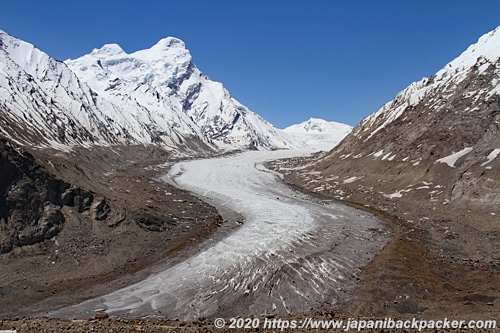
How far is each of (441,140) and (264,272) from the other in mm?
40039

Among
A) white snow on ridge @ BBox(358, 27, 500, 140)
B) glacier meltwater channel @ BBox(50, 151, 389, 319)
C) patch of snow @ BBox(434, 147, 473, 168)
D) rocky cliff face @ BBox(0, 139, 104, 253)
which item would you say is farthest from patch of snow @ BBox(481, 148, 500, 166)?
rocky cliff face @ BBox(0, 139, 104, 253)

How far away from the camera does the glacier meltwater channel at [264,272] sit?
729 inches

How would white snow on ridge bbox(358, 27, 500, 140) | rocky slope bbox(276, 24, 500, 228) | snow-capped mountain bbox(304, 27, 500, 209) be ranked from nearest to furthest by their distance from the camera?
1. rocky slope bbox(276, 24, 500, 228)
2. snow-capped mountain bbox(304, 27, 500, 209)
3. white snow on ridge bbox(358, 27, 500, 140)

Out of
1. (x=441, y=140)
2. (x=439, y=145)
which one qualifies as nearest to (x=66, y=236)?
(x=439, y=145)

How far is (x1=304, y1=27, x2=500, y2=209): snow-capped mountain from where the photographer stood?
129ft

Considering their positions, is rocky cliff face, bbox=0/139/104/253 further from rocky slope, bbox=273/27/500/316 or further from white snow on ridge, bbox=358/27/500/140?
white snow on ridge, bbox=358/27/500/140

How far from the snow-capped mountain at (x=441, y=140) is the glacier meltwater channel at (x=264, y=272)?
33.7ft

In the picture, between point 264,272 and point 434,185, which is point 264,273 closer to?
point 264,272

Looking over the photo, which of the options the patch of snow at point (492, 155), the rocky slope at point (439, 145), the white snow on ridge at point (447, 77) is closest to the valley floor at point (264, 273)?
the rocky slope at point (439, 145)

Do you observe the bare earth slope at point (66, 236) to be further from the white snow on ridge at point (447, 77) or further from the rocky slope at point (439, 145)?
the white snow on ridge at point (447, 77)

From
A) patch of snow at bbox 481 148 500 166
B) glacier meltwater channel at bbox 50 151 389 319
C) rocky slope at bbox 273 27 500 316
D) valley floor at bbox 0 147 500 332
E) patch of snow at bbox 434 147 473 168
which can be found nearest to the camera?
valley floor at bbox 0 147 500 332

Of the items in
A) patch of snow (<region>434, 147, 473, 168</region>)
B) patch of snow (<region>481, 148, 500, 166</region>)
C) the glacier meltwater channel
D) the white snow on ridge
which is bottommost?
the glacier meltwater channel

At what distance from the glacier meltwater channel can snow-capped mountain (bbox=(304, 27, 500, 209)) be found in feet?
33.7

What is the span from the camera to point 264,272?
75.5 ft
